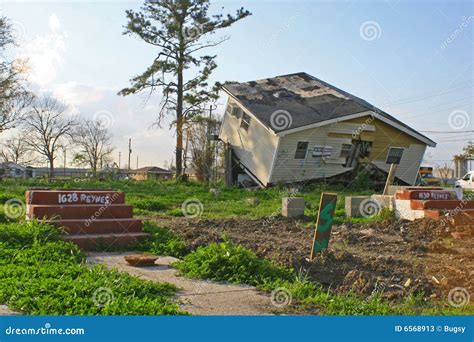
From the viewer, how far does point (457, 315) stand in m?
6.05

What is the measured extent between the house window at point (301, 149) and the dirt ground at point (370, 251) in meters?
13.8

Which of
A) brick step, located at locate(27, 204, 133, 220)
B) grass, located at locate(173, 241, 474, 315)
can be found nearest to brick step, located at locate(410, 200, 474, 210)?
grass, located at locate(173, 241, 474, 315)

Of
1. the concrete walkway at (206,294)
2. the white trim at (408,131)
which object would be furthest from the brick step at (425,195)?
the white trim at (408,131)

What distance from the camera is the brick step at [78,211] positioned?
10180 mm

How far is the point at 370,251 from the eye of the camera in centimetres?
1031

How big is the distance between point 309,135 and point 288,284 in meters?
21.0

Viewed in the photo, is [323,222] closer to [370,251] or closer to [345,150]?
[370,251]

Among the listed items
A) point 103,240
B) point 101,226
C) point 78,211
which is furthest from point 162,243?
point 78,211

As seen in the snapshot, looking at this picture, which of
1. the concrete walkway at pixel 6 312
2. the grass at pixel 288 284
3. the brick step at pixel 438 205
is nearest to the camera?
the concrete walkway at pixel 6 312

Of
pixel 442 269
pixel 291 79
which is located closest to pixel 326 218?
pixel 442 269

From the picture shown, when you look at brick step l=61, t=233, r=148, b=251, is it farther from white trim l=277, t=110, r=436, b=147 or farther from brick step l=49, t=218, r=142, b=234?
white trim l=277, t=110, r=436, b=147

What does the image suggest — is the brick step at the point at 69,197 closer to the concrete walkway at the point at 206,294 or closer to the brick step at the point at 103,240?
the brick step at the point at 103,240

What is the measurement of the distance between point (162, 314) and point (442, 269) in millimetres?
4894

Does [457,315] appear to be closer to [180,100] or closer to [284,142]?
[284,142]
